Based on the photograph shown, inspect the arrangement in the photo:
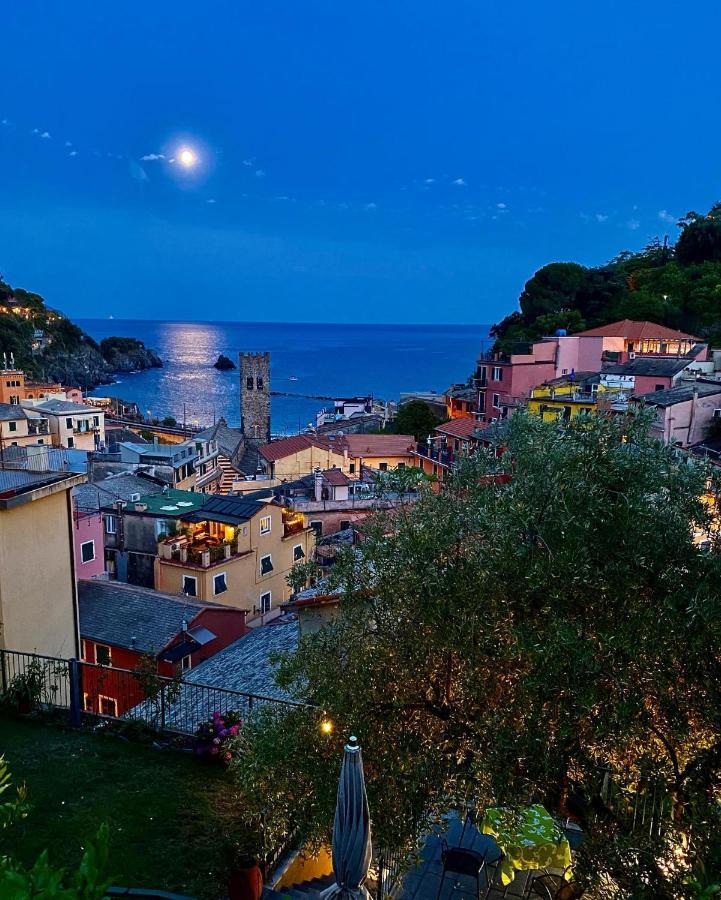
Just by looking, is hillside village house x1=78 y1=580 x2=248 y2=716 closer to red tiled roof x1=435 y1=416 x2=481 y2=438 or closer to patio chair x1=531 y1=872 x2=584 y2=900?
patio chair x1=531 y1=872 x2=584 y2=900

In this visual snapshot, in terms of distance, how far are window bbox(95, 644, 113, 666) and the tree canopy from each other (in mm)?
11236

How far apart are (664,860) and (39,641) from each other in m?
10.8

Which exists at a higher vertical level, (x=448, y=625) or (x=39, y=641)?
(x=448, y=625)

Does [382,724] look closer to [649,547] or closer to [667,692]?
[667,692]

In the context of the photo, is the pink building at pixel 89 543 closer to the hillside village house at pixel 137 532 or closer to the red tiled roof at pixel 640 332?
the hillside village house at pixel 137 532

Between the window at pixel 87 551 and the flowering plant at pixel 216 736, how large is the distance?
14826mm

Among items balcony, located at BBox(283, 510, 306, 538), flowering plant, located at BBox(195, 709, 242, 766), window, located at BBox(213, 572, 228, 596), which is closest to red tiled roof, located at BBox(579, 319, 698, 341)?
balcony, located at BBox(283, 510, 306, 538)

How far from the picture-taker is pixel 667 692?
5.96m

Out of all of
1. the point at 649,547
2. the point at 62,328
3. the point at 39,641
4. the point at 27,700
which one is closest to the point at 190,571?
the point at 39,641

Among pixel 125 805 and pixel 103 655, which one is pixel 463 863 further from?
pixel 103 655

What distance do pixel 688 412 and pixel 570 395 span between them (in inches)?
430

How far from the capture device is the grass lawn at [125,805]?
717 centimetres

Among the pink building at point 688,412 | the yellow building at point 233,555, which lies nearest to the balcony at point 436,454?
the pink building at point 688,412

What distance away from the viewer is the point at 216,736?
365 inches
